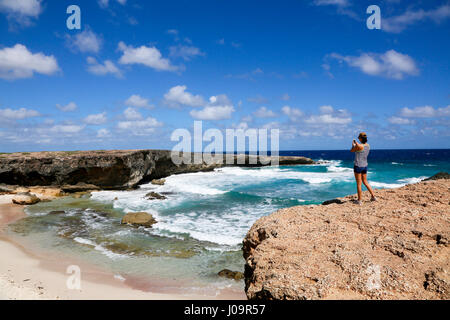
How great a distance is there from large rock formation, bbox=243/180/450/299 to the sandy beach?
4.12 metres

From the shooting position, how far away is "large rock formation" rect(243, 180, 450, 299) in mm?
3001

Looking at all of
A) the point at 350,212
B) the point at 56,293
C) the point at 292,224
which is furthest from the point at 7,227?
the point at 350,212

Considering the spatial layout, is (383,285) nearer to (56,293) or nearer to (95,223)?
(56,293)

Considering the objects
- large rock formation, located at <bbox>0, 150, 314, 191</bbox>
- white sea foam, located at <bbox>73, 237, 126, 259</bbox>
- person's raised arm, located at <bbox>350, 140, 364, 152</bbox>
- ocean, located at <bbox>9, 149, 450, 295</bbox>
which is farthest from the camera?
large rock formation, located at <bbox>0, 150, 314, 191</bbox>

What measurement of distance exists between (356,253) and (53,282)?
8.63m

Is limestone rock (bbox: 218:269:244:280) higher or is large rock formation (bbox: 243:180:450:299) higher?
large rock formation (bbox: 243:180:450:299)

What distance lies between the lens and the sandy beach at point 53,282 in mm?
6980

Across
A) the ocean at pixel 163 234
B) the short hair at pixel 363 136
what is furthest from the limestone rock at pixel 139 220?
the short hair at pixel 363 136

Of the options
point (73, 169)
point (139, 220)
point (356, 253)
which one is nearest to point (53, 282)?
point (139, 220)

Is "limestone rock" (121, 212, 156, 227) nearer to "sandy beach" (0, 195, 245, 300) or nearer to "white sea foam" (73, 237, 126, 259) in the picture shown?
"white sea foam" (73, 237, 126, 259)

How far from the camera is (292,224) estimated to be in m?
4.80

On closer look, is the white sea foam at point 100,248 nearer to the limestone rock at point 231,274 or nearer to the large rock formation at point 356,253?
the limestone rock at point 231,274

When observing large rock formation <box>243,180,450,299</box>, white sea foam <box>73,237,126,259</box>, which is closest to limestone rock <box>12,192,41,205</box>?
white sea foam <box>73,237,126,259</box>

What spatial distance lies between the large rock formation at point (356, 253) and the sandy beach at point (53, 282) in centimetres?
412
